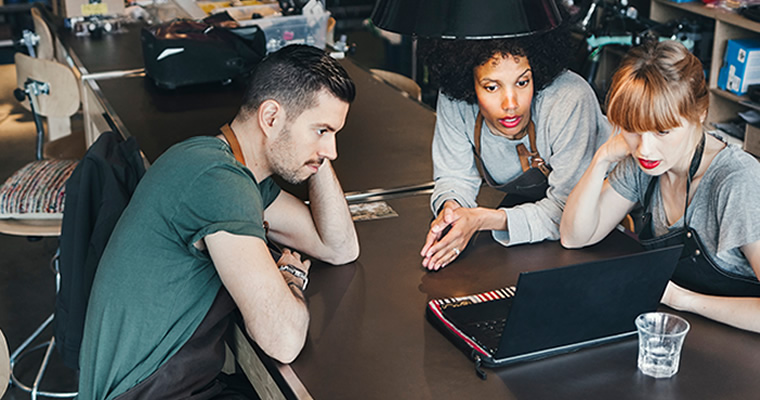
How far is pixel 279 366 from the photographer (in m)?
1.58

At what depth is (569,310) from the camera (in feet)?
4.98

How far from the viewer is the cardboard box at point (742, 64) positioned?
415 cm

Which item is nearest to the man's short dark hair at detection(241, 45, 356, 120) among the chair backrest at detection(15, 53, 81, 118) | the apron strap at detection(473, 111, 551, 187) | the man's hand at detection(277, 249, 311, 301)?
the man's hand at detection(277, 249, 311, 301)

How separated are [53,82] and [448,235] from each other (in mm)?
2133

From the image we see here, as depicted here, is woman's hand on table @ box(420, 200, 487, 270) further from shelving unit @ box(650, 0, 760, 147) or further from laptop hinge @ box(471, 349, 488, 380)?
shelving unit @ box(650, 0, 760, 147)

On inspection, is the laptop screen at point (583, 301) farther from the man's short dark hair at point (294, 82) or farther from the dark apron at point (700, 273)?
the man's short dark hair at point (294, 82)

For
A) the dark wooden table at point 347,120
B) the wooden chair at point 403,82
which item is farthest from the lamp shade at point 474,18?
the wooden chair at point 403,82

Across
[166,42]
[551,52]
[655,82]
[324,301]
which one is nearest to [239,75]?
[166,42]

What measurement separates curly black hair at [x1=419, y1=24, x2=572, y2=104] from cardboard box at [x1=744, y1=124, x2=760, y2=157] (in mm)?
2316

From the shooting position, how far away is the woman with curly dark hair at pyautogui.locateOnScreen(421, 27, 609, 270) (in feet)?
6.82

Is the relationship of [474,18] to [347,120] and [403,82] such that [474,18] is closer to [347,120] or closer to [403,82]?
[347,120]

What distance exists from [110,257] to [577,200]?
1066 mm

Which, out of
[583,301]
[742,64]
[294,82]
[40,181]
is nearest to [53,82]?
[40,181]

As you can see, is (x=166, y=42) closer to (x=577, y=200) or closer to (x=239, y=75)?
(x=239, y=75)
